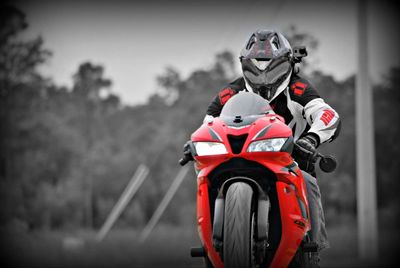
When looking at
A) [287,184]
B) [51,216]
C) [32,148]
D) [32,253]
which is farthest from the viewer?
[51,216]

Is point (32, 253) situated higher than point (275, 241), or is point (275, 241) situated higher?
point (275, 241)

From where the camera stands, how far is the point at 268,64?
6.06 metres

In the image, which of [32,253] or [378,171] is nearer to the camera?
[32,253]

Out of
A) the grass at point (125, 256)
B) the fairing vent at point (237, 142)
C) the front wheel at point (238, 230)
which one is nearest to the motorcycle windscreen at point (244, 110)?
the fairing vent at point (237, 142)

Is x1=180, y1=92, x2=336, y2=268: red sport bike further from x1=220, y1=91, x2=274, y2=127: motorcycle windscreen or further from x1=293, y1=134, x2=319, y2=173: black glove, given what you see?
x1=293, y1=134, x2=319, y2=173: black glove

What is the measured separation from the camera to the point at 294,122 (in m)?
6.31

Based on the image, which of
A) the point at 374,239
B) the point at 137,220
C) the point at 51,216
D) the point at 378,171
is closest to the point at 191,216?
the point at 137,220

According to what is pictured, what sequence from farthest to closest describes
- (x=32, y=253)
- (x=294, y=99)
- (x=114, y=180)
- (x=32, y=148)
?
(x=114, y=180) < (x=32, y=148) < (x=32, y=253) < (x=294, y=99)

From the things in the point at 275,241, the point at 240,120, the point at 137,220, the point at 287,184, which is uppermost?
the point at 240,120

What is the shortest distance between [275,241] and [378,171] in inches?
1735

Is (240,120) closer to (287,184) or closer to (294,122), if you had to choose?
(287,184)

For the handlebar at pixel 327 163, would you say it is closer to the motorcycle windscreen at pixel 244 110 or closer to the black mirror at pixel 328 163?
the black mirror at pixel 328 163

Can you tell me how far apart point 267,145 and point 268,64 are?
1.14m

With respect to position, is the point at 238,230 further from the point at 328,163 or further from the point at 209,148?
the point at 328,163
